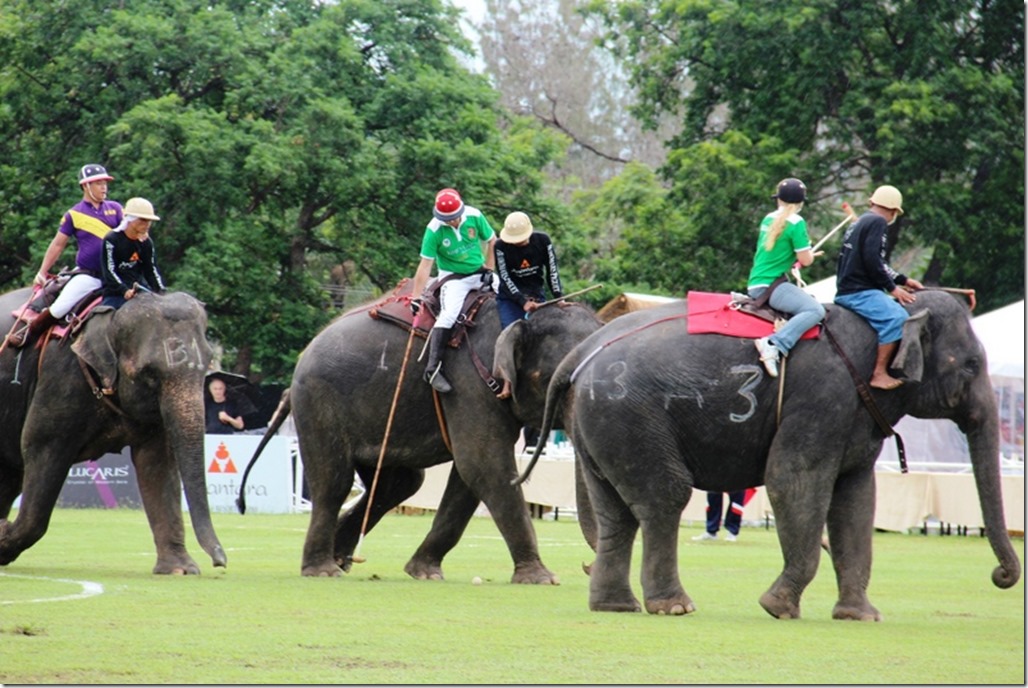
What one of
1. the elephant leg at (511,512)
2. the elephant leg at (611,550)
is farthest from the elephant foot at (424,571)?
the elephant leg at (611,550)

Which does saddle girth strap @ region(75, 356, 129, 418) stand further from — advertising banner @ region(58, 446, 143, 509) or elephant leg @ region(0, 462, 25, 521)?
advertising banner @ region(58, 446, 143, 509)

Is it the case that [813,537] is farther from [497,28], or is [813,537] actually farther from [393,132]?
[497,28]

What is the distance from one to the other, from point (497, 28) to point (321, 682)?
62944 millimetres

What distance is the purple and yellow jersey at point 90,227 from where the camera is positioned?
15962mm

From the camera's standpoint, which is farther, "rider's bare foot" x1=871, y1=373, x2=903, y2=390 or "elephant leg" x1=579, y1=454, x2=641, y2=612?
"elephant leg" x1=579, y1=454, x2=641, y2=612

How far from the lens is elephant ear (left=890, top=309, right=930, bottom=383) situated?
1238 cm

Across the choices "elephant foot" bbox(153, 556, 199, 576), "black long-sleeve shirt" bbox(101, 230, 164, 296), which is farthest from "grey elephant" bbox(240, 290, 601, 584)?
"black long-sleeve shirt" bbox(101, 230, 164, 296)

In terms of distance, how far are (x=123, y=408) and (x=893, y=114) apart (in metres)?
24.9

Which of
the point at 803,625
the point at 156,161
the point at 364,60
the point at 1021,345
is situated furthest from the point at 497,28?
the point at 803,625

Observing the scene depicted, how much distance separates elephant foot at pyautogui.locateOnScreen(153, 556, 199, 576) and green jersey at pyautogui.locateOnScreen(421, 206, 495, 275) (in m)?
3.22

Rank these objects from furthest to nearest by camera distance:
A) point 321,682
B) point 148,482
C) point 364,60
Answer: point 364,60 < point 148,482 < point 321,682

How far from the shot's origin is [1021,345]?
2711 cm

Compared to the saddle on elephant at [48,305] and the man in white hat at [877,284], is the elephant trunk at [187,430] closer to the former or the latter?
the saddle on elephant at [48,305]

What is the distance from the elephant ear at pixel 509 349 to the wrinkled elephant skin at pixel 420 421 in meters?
0.02
